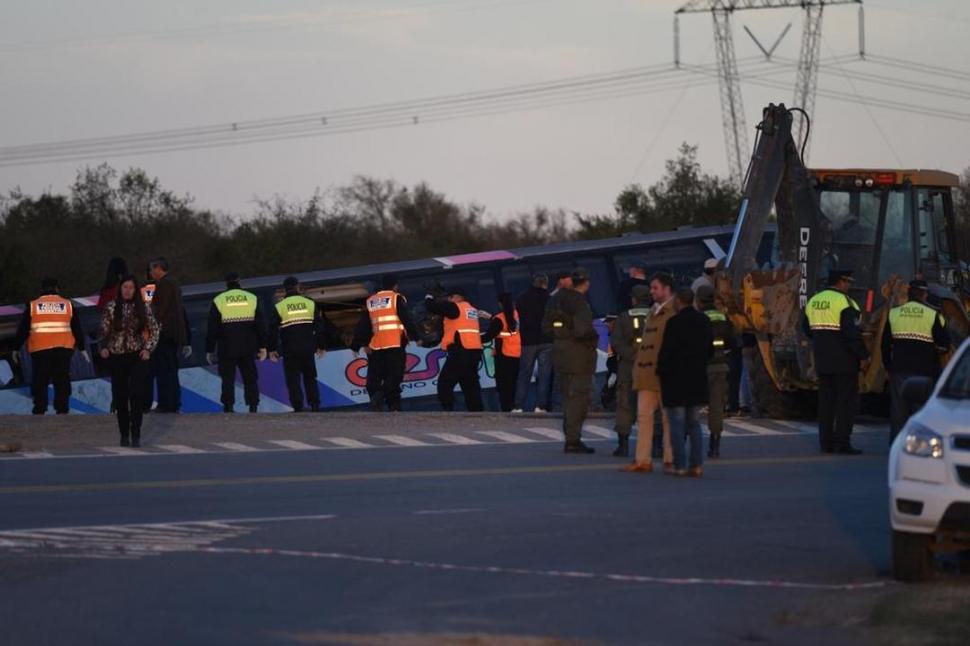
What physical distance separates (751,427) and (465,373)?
528 centimetres

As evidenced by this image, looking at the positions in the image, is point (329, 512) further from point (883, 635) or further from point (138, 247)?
point (138, 247)

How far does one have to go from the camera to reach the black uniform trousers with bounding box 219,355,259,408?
26141 millimetres

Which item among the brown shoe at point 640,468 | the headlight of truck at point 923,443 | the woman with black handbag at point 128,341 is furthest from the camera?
the woman with black handbag at point 128,341

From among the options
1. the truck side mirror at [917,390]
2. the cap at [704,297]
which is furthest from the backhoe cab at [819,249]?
the truck side mirror at [917,390]

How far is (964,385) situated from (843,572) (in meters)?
1.36

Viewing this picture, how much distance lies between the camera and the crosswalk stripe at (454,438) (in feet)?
72.2

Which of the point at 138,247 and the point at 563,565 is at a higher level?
the point at 138,247

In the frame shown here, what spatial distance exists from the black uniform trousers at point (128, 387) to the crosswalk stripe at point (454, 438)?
3563 mm

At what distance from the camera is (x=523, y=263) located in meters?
33.9

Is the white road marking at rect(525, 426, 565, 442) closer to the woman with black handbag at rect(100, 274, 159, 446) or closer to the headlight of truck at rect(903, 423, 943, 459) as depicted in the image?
the woman with black handbag at rect(100, 274, 159, 446)

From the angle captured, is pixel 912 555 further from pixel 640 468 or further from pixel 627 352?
pixel 627 352

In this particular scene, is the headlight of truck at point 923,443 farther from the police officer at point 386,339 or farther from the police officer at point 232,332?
the police officer at point 232,332

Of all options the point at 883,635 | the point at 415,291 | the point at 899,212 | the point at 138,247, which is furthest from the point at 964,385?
the point at 138,247

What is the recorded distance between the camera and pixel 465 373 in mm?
27453
